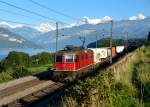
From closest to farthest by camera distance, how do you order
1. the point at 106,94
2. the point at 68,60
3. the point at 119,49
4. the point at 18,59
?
the point at 106,94 < the point at 68,60 < the point at 18,59 < the point at 119,49

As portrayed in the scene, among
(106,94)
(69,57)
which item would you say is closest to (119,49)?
(69,57)

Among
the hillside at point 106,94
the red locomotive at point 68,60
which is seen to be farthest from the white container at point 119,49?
the hillside at point 106,94

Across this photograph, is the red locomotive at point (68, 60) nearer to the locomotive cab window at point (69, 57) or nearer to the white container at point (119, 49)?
the locomotive cab window at point (69, 57)

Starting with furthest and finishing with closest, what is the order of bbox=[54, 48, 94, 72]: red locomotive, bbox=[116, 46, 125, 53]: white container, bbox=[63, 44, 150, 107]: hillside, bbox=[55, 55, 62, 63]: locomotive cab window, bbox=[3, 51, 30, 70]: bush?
bbox=[116, 46, 125, 53]: white container, bbox=[3, 51, 30, 70]: bush, bbox=[55, 55, 62, 63]: locomotive cab window, bbox=[54, 48, 94, 72]: red locomotive, bbox=[63, 44, 150, 107]: hillside

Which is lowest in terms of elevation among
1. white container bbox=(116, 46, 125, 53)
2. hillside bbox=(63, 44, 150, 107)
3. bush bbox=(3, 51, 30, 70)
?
hillside bbox=(63, 44, 150, 107)

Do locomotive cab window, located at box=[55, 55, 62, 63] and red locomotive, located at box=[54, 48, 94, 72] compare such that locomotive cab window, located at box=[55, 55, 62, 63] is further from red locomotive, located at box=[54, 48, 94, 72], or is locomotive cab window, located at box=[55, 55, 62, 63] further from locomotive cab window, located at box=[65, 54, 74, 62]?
locomotive cab window, located at box=[65, 54, 74, 62]

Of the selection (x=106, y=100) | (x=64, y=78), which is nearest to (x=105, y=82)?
(x=106, y=100)

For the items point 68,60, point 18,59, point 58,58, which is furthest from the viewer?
point 18,59

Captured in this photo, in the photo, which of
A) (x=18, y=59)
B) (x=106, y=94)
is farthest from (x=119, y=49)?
(x=106, y=94)

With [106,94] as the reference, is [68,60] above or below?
above

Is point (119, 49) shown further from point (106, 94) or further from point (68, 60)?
point (106, 94)

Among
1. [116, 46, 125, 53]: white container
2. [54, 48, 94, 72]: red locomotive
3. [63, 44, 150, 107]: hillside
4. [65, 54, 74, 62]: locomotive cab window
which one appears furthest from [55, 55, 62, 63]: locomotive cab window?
[116, 46, 125, 53]: white container

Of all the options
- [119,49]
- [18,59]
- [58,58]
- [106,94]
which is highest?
[119,49]

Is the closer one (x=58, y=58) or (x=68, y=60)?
(x=68, y=60)
